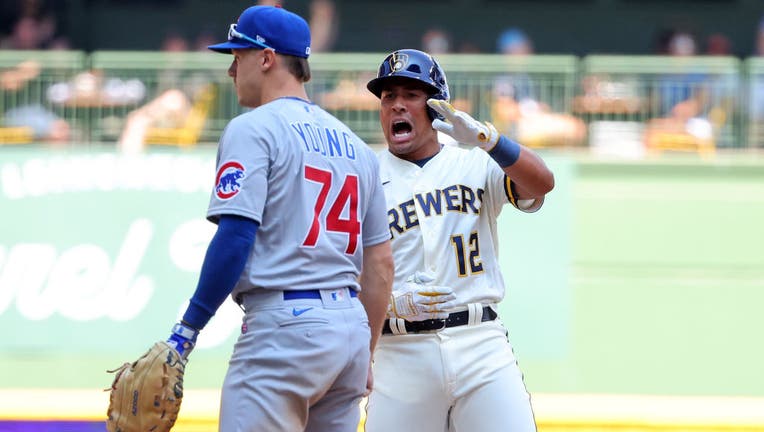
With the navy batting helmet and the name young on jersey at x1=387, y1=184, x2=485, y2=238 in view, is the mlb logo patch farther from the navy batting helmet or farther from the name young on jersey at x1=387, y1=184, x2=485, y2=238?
the navy batting helmet

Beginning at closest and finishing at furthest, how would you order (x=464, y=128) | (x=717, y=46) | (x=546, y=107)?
(x=464, y=128)
(x=546, y=107)
(x=717, y=46)

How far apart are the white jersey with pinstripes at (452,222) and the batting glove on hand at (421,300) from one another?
55 millimetres

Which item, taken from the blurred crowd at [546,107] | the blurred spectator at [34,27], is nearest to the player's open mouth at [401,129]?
the blurred crowd at [546,107]

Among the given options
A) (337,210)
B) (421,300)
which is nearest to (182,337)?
(337,210)

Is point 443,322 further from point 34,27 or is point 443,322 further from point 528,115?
point 34,27

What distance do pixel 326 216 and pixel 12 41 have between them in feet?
33.1

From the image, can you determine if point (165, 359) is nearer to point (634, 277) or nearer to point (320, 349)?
point (320, 349)

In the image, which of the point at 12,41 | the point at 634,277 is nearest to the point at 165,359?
the point at 634,277

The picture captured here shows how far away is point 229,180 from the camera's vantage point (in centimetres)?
310

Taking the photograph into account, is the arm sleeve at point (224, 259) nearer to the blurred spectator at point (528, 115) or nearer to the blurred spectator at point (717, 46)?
the blurred spectator at point (528, 115)

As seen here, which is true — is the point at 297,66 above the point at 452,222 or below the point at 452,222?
above

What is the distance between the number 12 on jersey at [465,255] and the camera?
3943 mm

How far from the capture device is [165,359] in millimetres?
3131

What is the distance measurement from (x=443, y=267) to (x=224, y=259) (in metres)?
1.05
